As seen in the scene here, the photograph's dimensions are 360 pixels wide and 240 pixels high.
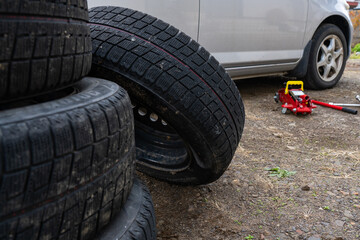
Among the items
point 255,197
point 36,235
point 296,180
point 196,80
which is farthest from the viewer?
point 296,180

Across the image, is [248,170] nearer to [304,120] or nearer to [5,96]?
[304,120]

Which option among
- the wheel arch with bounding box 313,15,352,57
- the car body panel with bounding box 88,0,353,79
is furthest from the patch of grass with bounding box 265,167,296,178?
the wheel arch with bounding box 313,15,352,57

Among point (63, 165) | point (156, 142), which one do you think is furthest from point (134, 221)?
point (156, 142)

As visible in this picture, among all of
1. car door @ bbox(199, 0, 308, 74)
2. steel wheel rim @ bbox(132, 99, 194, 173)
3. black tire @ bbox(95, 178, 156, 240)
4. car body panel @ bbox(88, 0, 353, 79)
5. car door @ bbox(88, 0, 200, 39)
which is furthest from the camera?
car door @ bbox(199, 0, 308, 74)

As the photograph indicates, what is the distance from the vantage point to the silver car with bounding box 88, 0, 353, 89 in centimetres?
280

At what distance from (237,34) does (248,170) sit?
167 cm

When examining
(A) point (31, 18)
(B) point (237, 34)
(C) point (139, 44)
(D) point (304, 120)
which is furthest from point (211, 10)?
(A) point (31, 18)

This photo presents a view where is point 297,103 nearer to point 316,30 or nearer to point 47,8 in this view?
point 316,30

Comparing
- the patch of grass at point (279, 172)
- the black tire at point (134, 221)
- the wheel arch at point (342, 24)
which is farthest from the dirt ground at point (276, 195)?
the wheel arch at point (342, 24)

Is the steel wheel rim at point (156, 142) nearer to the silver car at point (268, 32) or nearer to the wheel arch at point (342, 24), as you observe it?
the silver car at point (268, 32)

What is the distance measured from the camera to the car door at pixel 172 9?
8.15 ft

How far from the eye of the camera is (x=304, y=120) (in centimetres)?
306

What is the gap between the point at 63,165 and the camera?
29.5 inches

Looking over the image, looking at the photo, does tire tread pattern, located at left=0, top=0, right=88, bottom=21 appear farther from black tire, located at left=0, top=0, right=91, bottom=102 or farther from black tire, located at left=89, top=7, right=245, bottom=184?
black tire, located at left=89, top=7, right=245, bottom=184
